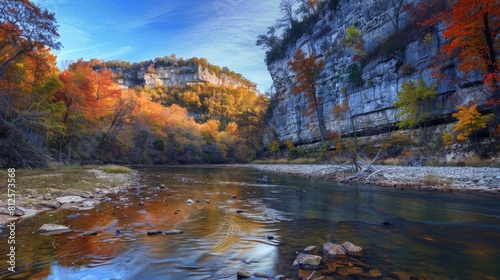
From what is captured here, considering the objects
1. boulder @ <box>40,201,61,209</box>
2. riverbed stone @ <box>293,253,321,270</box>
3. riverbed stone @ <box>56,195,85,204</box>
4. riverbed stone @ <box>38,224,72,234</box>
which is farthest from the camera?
riverbed stone @ <box>56,195,85,204</box>

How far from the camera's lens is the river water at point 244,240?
359cm

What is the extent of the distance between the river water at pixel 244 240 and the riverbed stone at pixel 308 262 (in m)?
0.13

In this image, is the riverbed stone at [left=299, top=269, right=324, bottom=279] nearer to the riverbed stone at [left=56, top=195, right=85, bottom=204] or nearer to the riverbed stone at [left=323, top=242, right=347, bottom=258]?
the riverbed stone at [left=323, top=242, right=347, bottom=258]

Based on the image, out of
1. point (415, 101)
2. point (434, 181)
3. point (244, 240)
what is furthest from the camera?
point (415, 101)

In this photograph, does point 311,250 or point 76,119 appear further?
point 76,119

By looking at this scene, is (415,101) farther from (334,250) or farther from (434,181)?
(334,250)

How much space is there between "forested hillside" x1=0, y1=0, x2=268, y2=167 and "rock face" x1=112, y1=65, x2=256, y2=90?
58168 mm

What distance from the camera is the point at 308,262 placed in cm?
365

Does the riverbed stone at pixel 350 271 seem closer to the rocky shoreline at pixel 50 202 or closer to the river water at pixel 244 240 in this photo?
the river water at pixel 244 240

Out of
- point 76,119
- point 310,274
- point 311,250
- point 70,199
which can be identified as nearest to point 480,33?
point 311,250

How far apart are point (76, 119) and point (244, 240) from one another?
102 feet

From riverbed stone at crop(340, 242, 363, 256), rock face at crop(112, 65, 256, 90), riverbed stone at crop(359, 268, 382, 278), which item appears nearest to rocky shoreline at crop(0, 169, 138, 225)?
riverbed stone at crop(340, 242, 363, 256)

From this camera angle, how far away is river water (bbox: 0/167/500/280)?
11.8ft

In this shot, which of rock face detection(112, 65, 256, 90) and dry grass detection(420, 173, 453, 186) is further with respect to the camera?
rock face detection(112, 65, 256, 90)
